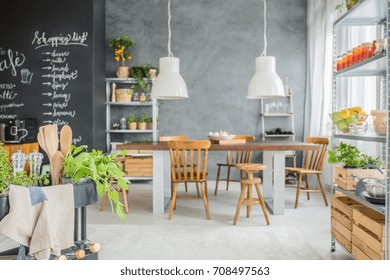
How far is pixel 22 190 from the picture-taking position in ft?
A: 5.98

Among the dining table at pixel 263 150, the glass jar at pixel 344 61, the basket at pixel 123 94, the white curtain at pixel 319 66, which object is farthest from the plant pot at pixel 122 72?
the glass jar at pixel 344 61

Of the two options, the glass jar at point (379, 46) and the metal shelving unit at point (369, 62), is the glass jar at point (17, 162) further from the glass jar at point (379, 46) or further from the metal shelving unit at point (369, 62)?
the glass jar at point (379, 46)

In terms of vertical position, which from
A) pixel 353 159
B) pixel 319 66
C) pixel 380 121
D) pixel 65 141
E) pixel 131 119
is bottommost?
pixel 353 159

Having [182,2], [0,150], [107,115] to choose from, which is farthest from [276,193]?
[182,2]

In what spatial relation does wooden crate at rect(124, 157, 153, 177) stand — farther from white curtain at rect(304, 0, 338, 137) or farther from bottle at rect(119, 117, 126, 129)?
white curtain at rect(304, 0, 338, 137)

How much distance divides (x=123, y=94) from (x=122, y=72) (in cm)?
37

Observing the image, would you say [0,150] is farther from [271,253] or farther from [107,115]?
[107,115]

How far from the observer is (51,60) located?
6305mm

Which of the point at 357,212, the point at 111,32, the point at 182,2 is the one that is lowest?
the point at 357,212

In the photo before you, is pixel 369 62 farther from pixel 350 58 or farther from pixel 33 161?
pixel 33 161

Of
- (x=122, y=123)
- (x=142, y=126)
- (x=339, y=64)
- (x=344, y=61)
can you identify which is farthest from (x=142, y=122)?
(x=344, y=61)

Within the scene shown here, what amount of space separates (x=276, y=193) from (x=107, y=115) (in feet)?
12.2

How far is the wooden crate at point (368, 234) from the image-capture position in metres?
2.34

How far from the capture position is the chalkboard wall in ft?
20.6
